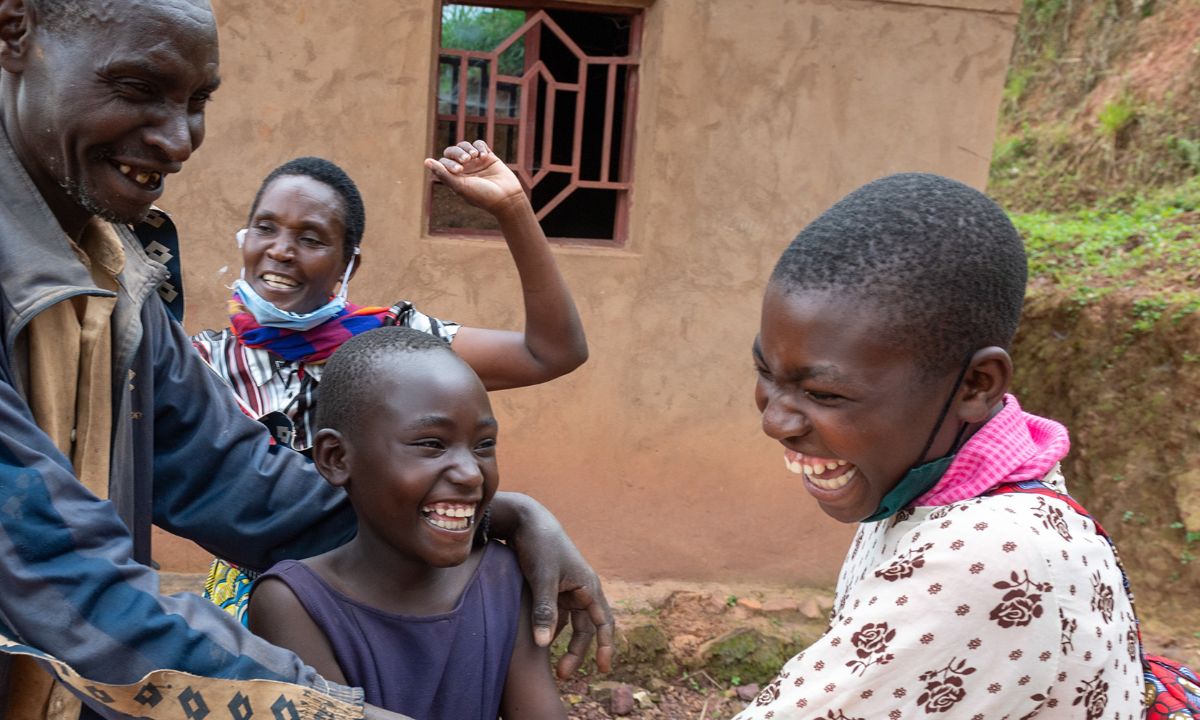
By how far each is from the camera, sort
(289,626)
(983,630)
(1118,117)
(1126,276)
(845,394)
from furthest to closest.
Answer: (1118,117), (1126,276), (289,626), (845,394), (983,630)

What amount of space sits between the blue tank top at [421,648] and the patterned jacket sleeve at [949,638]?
75 cm

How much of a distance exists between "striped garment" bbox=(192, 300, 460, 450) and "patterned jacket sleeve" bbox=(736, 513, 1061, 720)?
144 centimetres

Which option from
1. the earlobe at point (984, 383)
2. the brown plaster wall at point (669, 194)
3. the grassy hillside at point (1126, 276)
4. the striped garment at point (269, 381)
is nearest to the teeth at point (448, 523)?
the striped garment at point (269, 381)

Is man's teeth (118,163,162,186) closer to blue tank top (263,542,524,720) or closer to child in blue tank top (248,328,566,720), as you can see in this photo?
child in blue tank top (248,328,566,720)

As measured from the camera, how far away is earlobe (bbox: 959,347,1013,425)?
1420 millimetres

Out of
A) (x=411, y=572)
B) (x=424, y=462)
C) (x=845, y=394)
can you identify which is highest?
(x=845, y=394)

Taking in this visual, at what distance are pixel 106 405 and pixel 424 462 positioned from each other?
1.70 feet

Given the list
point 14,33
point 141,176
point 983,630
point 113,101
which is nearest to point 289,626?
point 141,176

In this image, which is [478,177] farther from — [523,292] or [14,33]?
[14,33]

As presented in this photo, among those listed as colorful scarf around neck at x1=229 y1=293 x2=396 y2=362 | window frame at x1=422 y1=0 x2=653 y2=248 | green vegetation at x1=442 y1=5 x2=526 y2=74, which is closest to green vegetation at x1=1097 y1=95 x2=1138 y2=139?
green vegetation at x1=442 y1=5 x2=526 y2=74

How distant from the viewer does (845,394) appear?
1.42 meters

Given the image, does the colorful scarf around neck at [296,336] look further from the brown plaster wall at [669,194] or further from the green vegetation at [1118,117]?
the green vegetation at [1118,117]

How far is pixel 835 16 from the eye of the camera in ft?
14.8

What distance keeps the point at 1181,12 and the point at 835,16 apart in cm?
678
